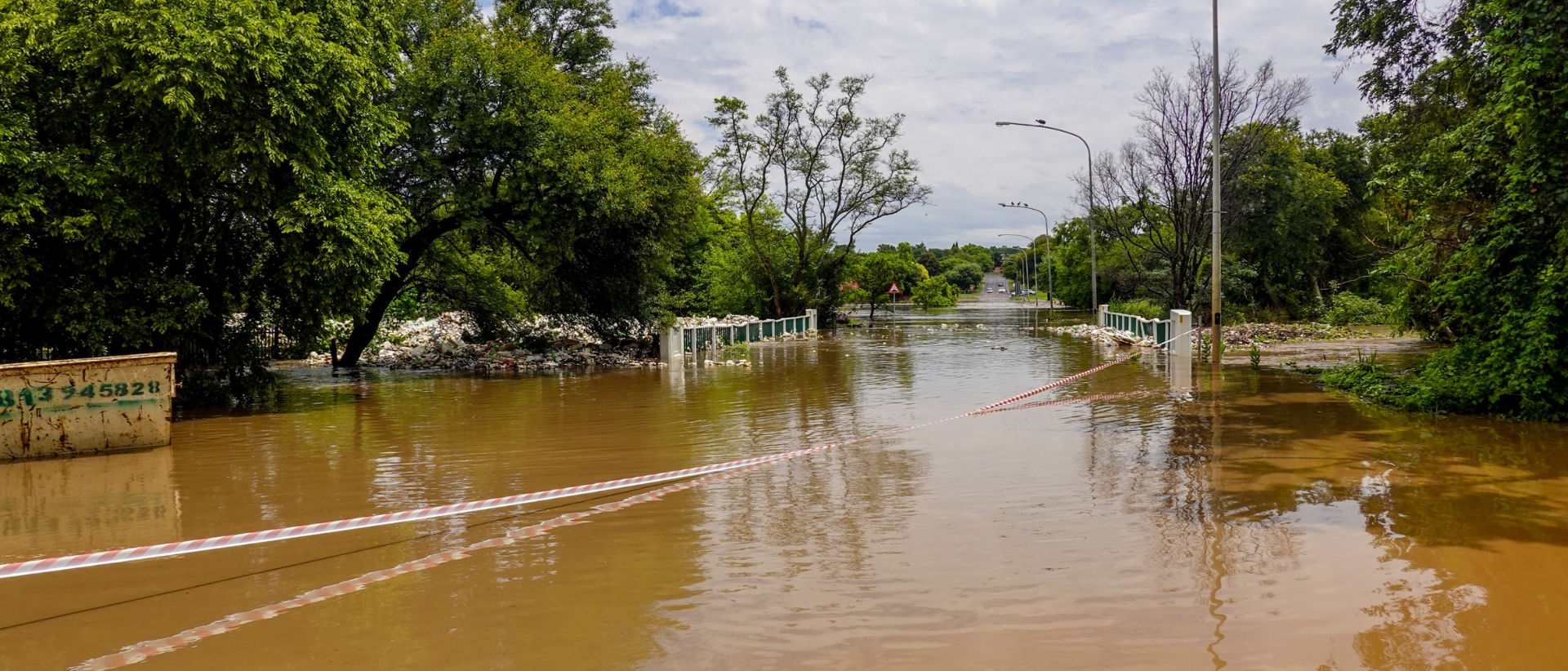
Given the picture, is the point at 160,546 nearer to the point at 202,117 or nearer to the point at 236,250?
the point at 202,117

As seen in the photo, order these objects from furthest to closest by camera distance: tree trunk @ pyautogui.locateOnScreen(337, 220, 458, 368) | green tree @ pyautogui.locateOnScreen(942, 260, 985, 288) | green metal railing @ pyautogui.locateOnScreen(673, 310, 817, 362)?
green tree @ pyautogui.locateOnScreen(942, 260, 985, 288) < green metal railing @ pyautogui.locateOnScreen(673, 310, 817, 362) < tree trunk @ pyautogui.locateOnScreen(337, 220, 458, 368)

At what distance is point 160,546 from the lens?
6.53 m

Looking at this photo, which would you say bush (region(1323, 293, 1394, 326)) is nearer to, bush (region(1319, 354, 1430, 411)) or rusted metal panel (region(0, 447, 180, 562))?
bush (region(1319, 354, 1430, 411))

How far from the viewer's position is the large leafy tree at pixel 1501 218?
10.5 meters

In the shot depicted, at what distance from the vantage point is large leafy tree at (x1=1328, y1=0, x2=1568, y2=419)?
34.3ft

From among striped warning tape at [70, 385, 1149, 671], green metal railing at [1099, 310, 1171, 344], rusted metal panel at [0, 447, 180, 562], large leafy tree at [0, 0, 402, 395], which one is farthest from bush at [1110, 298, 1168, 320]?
rusted metal panel at [0, 447, 180, 562]

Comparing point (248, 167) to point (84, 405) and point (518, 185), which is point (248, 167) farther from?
point (518, 185)

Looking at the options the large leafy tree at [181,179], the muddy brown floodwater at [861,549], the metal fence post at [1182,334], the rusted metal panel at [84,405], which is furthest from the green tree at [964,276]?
the rusted metal panel at [84,405]

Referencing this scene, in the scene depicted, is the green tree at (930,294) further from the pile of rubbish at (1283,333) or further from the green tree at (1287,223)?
the pile of rubbish at (1283,333)

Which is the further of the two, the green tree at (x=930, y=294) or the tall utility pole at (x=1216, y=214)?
the green tree at (x=930, y=294)

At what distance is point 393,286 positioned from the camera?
941 inches

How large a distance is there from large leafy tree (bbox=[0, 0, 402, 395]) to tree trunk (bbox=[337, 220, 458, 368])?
19.9 feet

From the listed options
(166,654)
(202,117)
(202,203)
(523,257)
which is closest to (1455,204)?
(166,654)

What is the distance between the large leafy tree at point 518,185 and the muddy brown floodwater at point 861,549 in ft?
33.2
